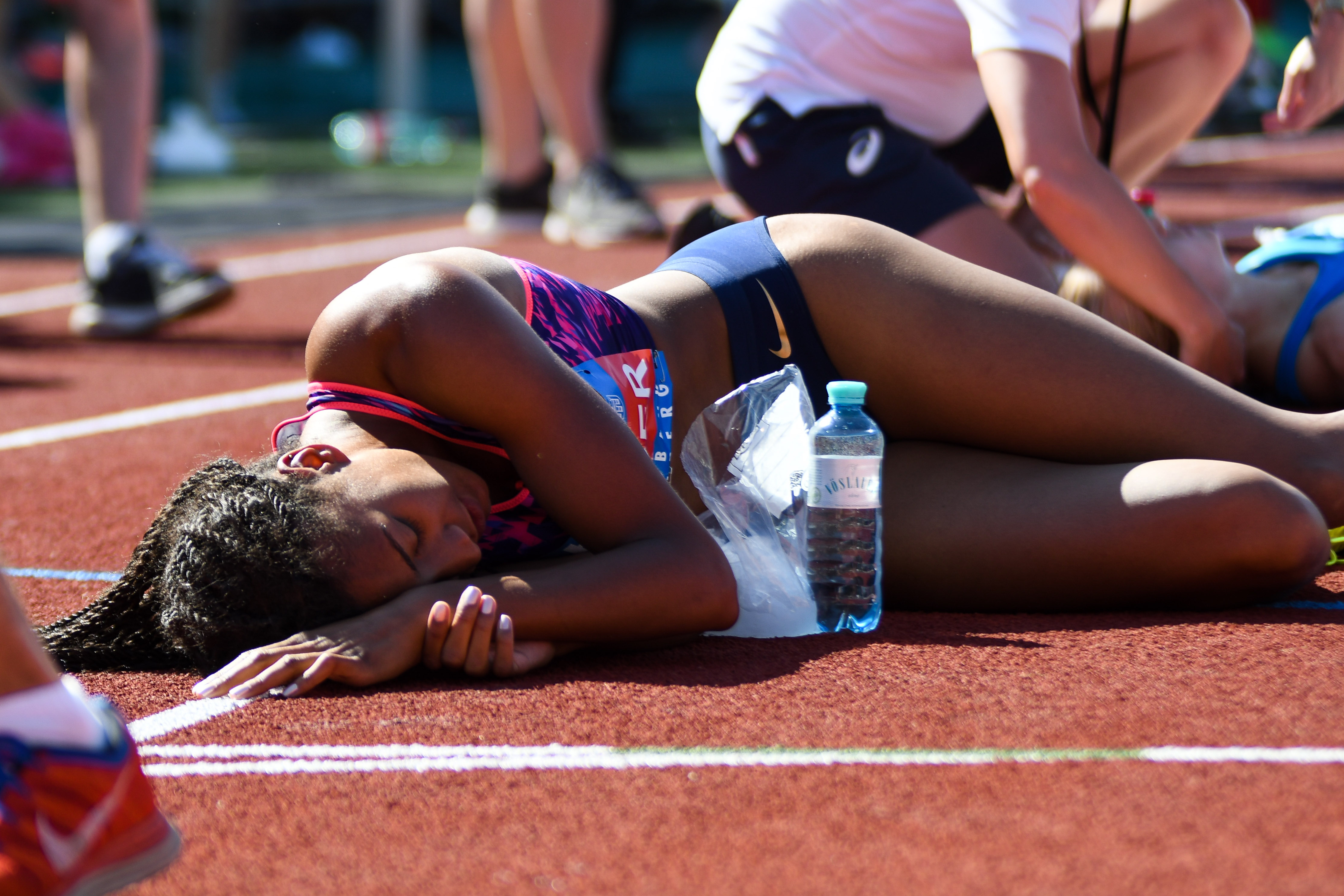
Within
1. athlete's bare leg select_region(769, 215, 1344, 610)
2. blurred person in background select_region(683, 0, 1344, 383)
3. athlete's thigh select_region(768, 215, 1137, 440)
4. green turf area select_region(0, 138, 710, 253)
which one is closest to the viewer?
athlete's bare leg select_region(769, 215, 1344, 610)

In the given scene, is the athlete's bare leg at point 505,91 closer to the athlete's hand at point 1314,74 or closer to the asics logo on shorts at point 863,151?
the asics logo on shorts at point 863,151

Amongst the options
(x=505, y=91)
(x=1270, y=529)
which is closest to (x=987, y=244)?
(x=1270, y=529)

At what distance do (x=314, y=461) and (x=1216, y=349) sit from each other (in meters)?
1.84

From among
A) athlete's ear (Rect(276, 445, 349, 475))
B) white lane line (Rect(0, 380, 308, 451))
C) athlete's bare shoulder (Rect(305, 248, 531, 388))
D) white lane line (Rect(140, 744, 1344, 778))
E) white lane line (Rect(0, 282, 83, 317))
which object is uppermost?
A: athlete's bare shoulder (Rect(305, 248, 531, 388))

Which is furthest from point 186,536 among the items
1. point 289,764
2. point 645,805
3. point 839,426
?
point 839,426

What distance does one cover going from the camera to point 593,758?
6.23 feet

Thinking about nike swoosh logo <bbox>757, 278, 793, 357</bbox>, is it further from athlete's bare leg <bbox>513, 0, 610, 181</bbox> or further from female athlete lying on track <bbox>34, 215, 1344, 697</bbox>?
athlete's bare leg <bbox>513, 0, 610, 181</bbox>

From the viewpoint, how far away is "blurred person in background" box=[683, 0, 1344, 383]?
10.1 feet

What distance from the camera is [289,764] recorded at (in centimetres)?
193

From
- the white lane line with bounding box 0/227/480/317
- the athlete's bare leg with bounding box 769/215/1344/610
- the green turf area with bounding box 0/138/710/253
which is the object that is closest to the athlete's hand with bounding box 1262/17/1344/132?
the athlete's bare leg with bounding box 769/215/1344/610

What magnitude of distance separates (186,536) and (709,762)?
2.82 ft

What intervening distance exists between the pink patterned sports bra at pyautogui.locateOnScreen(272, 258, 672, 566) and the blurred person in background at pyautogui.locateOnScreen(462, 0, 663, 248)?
3.80 meters

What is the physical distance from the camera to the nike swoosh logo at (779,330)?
2738 mm

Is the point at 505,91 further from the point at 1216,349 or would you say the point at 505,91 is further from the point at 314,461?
the point at 314,461
